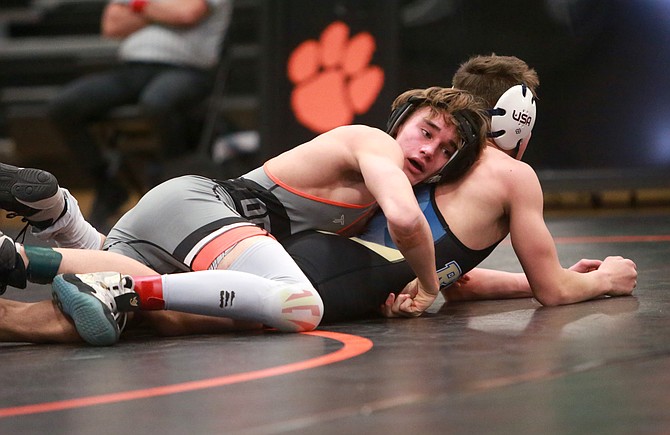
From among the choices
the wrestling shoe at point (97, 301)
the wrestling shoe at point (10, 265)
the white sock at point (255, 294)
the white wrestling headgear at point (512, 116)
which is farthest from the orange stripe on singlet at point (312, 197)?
the wrestling shoe at point (10, 265)

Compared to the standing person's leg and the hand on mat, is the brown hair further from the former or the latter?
the standing person's leg

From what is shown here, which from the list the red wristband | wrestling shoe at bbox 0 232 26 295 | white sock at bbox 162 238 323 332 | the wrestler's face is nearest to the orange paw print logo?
the red wristband

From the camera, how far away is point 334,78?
634cm

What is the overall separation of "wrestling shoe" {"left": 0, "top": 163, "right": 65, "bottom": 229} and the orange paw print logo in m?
3.44

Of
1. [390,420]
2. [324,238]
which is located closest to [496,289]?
[324,238]

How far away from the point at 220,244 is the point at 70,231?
609 mm

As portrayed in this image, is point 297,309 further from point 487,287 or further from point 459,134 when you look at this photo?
point 487,287

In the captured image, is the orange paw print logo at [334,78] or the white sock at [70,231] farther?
the orange paw print logo at [334,78]

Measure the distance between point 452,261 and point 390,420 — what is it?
4.07 feet

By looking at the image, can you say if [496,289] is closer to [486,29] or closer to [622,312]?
[622,312]

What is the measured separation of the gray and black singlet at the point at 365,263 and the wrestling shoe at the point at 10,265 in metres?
0.65

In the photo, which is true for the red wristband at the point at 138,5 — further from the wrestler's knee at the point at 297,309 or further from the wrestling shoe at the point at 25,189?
the wrestler's knee at the point at 297,309

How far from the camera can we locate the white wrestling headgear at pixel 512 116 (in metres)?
3.06

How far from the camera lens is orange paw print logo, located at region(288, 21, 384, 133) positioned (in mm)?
6324
